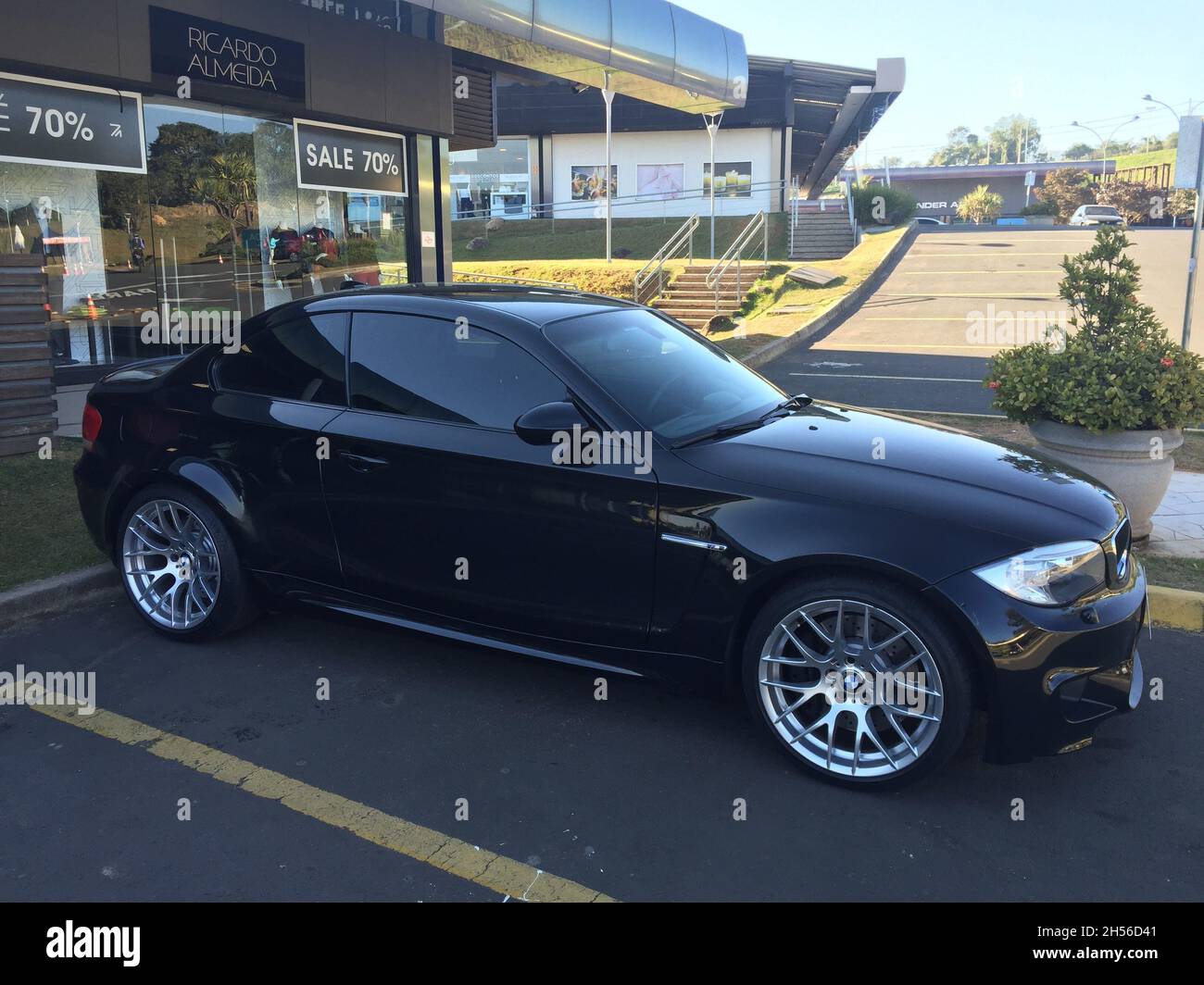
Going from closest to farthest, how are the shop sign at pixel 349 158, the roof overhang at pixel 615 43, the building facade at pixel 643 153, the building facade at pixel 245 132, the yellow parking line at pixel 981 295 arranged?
the building facade at pixel 245 132, the roof overhang at pixel 615 43, the shop sign at pixel 349 158, the yellow parking line at pixel 981 295, the building facade at pixel 643 153

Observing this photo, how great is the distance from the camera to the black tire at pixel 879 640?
3311 millimetres

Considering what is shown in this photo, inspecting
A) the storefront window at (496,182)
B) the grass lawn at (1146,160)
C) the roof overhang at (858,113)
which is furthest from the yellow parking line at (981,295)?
the grass lawn at (1146,160)

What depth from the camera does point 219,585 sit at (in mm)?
4645

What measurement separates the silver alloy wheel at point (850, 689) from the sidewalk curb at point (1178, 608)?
233 centimetres

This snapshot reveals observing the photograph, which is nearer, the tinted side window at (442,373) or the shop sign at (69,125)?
the tinted side window at (442,373)

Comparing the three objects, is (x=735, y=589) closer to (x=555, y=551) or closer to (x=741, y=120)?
(x=555, y=551)

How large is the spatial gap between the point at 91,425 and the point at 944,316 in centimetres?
1657

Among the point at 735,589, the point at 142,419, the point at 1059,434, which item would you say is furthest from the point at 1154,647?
the point at 142,419

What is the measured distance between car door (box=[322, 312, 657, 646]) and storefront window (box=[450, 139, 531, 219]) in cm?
3441

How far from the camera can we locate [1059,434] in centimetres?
597

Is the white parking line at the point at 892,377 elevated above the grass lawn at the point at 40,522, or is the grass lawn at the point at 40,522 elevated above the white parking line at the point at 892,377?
the white parking line at the point at 892,377

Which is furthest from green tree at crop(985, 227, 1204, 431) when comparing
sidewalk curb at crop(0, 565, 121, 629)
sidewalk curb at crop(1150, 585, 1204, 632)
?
sidewalk curb at crop(0, 565, 121, 629)

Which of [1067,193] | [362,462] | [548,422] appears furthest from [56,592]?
[1067,193]

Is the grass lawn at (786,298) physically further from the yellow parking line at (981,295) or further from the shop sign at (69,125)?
the shop sign at (69,125)
